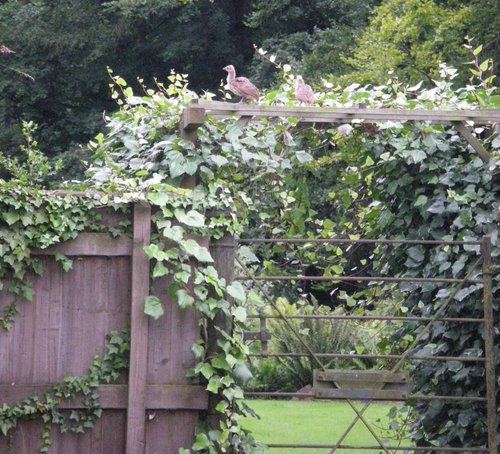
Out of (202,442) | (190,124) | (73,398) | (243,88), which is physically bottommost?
(202,442)

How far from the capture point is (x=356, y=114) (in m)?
6.04

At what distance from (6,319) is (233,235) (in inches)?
54.6

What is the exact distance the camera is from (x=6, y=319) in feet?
17.5

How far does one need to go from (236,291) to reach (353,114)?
1405 mm

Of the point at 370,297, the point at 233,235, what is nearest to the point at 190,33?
the point at 370,297

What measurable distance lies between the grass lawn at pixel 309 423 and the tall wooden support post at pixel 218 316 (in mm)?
3381

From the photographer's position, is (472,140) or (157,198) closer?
(157,198)

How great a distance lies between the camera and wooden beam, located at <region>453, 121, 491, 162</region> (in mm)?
6211

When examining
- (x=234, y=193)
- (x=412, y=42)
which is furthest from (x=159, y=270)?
(x=412, y=42)

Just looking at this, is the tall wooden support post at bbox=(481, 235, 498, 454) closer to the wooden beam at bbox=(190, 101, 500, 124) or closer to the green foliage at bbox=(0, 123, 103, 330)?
the wooden beam at bbox=(190, 101, 500, 124)

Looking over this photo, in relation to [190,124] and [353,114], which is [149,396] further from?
[353,114]

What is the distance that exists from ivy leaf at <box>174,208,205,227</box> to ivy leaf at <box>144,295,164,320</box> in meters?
0.46

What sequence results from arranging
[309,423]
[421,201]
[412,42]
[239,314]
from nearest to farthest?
[239,314], [421,201], [309,423], [412,42]

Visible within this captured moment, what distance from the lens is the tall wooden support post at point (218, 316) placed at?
18.1ft
